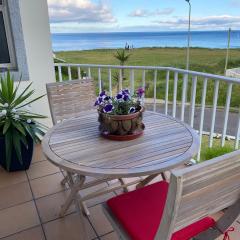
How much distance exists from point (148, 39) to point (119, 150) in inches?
1421

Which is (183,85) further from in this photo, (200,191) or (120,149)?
(200,191)

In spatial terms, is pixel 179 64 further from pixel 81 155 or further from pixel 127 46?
pixel 81 155

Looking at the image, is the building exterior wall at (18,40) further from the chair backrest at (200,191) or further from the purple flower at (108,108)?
the chair backrest at (200,191)

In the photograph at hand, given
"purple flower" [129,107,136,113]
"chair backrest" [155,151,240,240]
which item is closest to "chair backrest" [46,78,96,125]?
"purple flower" [129,107,136,113]

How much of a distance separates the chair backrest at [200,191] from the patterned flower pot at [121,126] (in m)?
0.74

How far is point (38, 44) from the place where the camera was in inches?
124

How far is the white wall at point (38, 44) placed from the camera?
3014 millimetres

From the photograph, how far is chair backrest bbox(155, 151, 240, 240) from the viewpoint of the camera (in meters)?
0.78

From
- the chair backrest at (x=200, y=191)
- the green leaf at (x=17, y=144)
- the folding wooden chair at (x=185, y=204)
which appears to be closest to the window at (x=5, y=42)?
the green leaf at (x=17, y=144)

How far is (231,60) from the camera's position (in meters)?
22.7

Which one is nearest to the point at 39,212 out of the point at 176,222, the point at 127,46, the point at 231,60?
the point at 176,222

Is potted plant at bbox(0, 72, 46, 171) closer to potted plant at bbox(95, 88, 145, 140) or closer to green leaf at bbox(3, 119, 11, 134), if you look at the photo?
green leaf at bbox(3, 119, 11, 134)

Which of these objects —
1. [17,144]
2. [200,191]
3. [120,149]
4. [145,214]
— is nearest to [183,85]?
[120,149]

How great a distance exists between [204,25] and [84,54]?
15965mm
